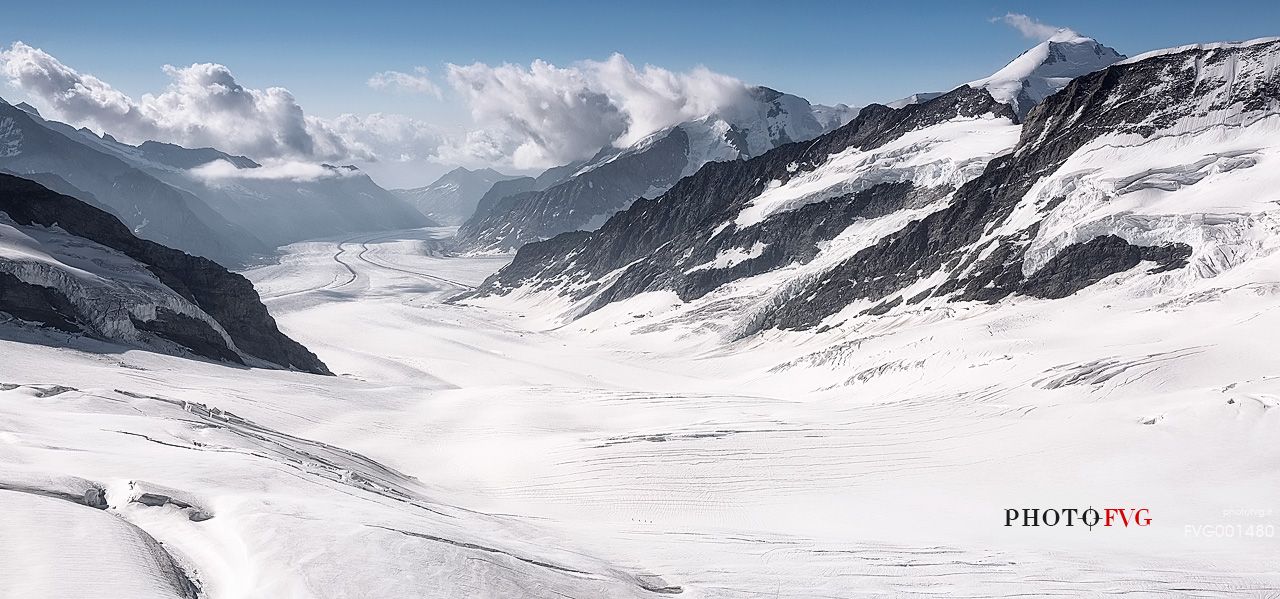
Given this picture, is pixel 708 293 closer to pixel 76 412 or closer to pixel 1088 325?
pixel 1088 325

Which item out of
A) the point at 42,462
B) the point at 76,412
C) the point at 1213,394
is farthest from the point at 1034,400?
the point at 76,412

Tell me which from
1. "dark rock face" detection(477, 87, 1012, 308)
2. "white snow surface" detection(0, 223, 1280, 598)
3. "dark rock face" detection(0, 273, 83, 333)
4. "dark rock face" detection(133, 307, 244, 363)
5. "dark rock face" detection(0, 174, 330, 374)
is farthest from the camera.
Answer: "dark rock face" detection(477, 87, 1012, 308)

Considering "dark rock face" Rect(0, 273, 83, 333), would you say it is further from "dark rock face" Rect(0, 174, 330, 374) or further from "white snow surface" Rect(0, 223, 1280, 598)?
"dark rock face" Rect(0, 174, 330, 374)

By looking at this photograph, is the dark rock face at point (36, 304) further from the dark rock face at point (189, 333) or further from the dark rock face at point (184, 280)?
the dark rock face at point (184, 280)

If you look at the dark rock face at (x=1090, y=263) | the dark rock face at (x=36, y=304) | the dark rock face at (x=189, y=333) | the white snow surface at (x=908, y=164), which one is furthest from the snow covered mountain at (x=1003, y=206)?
the dark rock face at (x=36, y=304)

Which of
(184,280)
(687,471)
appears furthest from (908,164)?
(184,280)

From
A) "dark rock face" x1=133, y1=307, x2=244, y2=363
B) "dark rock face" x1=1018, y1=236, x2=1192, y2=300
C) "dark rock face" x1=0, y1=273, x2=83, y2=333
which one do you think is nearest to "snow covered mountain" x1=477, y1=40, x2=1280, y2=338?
"dark rock face" x1=1018, y1=236, x2=1192, y2=300
